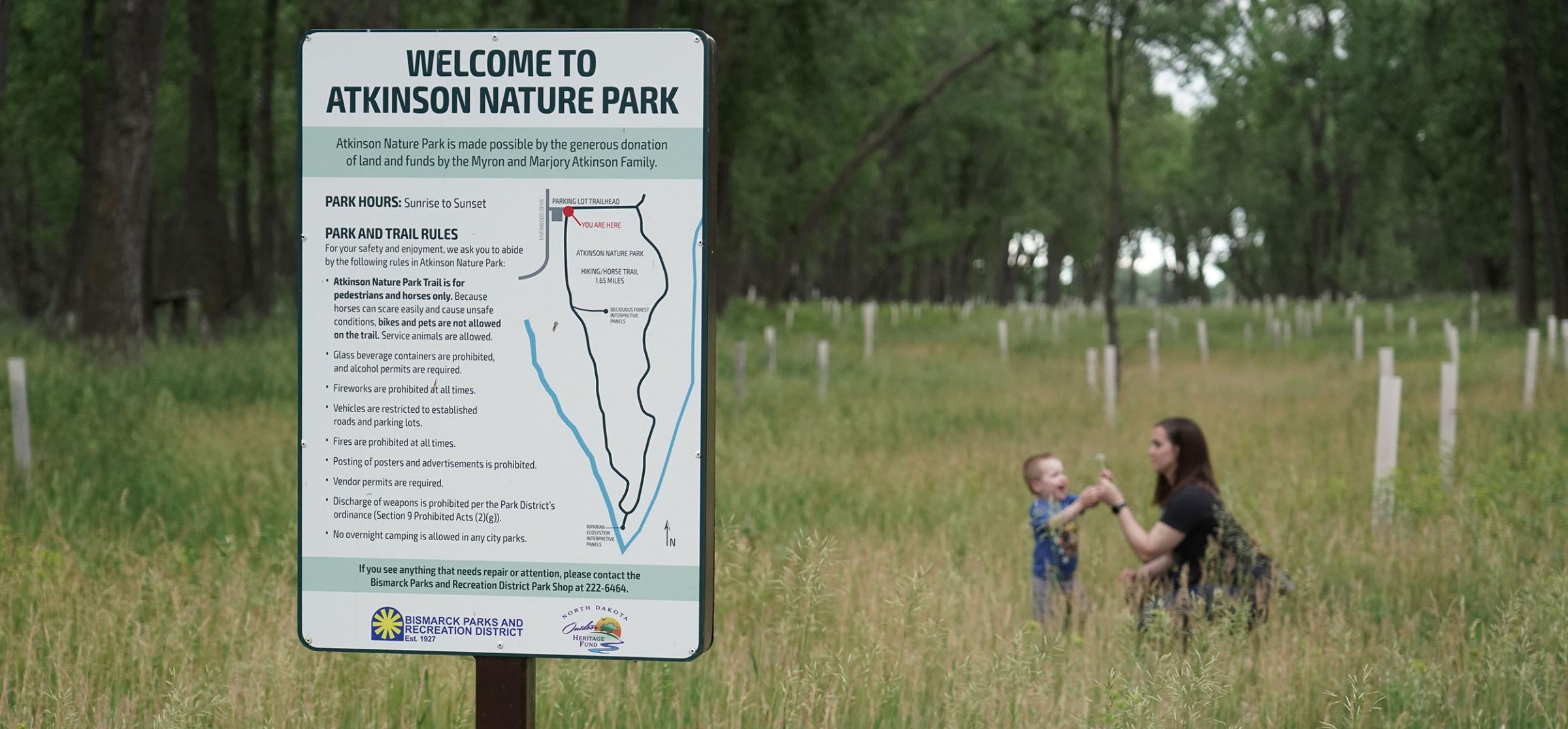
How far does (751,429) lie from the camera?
50.1 feet

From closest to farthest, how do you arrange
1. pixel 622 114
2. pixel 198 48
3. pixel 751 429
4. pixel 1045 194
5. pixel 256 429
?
pixel 622 114
pixel 256 429
pixel 751 429
pixel 198 48
pixel 1045 194

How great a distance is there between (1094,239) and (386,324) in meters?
76.6

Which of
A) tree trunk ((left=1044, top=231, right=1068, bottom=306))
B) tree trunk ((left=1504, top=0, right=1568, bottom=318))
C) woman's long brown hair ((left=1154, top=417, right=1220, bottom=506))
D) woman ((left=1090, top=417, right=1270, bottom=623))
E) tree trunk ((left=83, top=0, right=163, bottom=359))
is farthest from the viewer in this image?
tree trunk ((left=1044, top=231, right=1068, bottom=306))

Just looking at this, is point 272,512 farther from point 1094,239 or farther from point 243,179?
point 1094,239

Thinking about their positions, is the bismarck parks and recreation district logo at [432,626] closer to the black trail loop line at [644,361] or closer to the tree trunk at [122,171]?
the black trail loop line at [644,361]

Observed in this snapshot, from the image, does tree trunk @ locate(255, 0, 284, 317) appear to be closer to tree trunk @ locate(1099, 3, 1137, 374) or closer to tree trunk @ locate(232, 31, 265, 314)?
tree trunk @ locate(232, 31, 265, 314)

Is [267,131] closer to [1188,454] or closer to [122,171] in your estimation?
[122,171]

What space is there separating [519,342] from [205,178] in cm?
2473

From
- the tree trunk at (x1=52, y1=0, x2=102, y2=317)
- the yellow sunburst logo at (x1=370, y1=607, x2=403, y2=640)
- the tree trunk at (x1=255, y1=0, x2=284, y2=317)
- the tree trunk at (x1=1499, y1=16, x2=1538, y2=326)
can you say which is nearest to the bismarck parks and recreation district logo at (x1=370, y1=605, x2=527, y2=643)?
the yellow sunburst logo at (x1=370, y1=607, x2=403, y2=640)

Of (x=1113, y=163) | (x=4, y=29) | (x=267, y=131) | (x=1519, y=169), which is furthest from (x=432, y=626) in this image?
(x=1519, y=169)

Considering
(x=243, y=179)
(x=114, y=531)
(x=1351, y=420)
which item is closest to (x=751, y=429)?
(x=1351, y=420)

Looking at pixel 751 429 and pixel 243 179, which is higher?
pixel 243 179

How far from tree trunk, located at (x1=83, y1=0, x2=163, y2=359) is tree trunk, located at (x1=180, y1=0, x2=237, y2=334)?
262 inches

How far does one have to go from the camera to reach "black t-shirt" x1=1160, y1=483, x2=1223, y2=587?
273 inches
